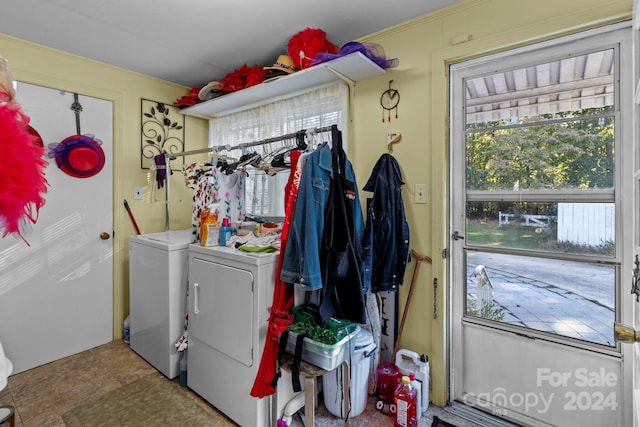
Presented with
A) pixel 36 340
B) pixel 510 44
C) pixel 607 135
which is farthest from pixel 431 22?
pixel 36 340

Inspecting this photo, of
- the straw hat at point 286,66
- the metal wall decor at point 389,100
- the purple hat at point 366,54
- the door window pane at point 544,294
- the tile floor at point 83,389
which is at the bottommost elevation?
Answer: the tile floor at point 83,389

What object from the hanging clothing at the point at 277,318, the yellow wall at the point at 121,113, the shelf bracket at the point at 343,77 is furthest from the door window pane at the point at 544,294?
the yellow wall at the point at 121,113

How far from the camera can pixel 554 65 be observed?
1682mm

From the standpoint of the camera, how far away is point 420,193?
202cm

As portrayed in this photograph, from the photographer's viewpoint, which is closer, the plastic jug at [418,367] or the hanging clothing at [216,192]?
the plastic jug at [418,367]

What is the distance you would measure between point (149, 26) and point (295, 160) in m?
1.47

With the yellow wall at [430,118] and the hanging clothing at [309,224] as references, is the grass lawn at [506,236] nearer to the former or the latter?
the yellow wall at [430,118]

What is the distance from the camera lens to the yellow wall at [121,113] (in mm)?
2398

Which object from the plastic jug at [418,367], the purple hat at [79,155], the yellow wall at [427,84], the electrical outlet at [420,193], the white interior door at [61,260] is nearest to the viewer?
the yellow wall at [427,84]

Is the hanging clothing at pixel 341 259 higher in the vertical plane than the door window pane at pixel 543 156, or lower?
lower

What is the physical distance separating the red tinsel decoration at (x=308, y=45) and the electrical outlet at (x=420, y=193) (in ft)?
3.64

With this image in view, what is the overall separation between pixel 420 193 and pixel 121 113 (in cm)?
271

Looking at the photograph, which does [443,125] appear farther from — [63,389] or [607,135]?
[63,389]

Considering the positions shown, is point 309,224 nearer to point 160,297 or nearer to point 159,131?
point 160,297
